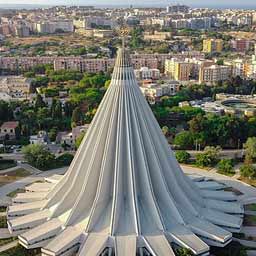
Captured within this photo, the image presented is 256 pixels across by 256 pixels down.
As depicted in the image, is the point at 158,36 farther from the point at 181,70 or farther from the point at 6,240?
the point at 6,240

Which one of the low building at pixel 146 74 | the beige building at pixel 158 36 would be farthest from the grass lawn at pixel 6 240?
the beige building at pixel 158 36

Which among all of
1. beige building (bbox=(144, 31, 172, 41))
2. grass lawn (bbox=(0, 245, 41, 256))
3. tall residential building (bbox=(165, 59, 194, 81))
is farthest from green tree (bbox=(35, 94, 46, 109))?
beige building (bbox=(144, 31, 172, 41))

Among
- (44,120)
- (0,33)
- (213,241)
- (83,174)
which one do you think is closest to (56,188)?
(83,174)

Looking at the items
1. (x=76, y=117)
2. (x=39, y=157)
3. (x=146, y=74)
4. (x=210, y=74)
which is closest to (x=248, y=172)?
(x=39, y=157)

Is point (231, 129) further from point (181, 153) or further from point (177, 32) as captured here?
point (177, 32)

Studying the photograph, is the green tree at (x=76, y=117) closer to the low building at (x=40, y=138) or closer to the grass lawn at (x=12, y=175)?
the low building at (x=40, y=138)

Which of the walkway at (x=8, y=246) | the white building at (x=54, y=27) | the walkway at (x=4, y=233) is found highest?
the white building at (x=54, y=27)
